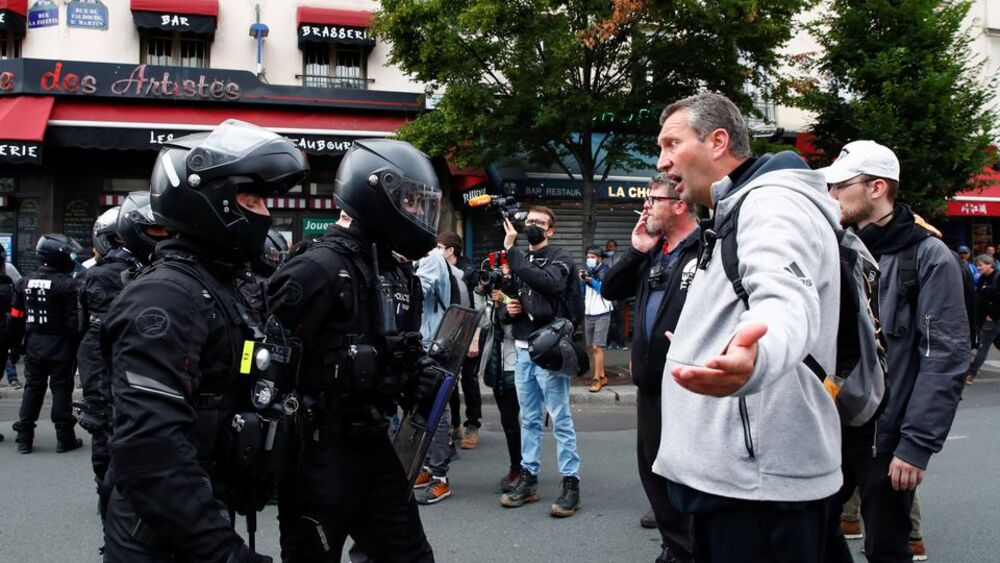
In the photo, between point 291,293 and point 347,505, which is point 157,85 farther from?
point 347,505

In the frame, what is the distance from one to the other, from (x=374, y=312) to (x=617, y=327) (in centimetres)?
1257

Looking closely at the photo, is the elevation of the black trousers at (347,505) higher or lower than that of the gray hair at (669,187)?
lower

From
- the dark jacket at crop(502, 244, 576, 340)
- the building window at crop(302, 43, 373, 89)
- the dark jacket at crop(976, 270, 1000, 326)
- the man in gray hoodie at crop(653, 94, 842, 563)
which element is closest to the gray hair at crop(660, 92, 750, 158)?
the man in gray hoodie at crop(653, 94, 842, 563)

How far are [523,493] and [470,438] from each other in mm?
1956

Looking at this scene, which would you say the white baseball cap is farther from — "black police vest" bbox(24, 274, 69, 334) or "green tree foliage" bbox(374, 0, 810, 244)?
"green tree foliage" bbox(374, 0, 810, 244)

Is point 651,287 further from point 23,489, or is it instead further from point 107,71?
point 107,71

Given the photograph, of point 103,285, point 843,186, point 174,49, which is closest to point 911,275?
point 843,186

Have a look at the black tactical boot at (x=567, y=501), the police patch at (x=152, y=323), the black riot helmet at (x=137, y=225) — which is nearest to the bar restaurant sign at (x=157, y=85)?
the black tactical boot at (x=567, y=501)

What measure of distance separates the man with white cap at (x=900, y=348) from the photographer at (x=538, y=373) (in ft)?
7.28

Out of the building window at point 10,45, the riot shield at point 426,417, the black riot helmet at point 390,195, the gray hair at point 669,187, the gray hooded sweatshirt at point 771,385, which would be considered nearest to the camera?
the gray hooded sweatshirt at point 771,385

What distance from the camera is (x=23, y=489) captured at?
581 centimetres

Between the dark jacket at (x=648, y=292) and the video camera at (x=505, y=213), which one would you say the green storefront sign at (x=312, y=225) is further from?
the dark jacket at (x=648, y=292)

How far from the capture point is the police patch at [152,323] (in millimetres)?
2002

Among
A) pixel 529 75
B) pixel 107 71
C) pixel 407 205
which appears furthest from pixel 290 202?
pixel 407 205
